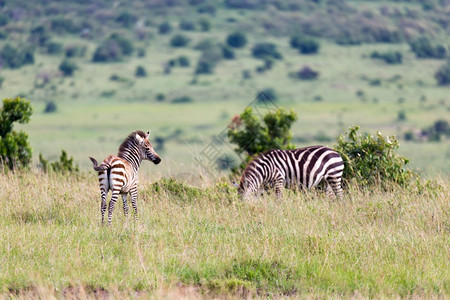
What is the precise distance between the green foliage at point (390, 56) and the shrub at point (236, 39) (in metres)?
18.7

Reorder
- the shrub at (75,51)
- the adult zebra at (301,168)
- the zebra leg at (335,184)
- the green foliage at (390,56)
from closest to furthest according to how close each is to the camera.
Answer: the adult zebra at (301,168)
the zebra leg at (335,184)
the green foliage at (390,56)
the shrub at (75,51)

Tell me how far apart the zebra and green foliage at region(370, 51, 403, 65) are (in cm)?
8378

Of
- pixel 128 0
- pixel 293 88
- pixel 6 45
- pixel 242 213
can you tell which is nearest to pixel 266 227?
pixel 242 213

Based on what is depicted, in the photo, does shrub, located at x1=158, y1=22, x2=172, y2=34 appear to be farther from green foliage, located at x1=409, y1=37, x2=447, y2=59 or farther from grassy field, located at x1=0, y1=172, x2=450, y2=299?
grassy field, located at x1=0, y1=172, x2=450, y2=299

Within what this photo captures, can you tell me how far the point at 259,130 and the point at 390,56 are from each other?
7596 centimetres

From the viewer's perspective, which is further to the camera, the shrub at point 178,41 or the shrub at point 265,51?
the shrub at point 178,41

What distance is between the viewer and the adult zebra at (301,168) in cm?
1401

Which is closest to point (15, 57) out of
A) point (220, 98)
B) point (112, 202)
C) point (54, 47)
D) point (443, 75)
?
point (54, 47)

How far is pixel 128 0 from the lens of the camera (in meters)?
123

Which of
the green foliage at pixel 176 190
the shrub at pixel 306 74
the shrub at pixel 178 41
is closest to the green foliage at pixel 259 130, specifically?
the green foliage at pixel 176 190

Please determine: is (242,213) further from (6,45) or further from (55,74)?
(6,45)

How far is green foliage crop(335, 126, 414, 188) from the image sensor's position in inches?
575

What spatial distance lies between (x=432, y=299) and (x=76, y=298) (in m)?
3.82

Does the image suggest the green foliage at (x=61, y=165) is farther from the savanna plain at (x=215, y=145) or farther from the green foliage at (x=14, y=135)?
the green foliage at (x=14, y=135)
